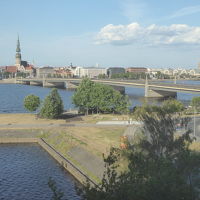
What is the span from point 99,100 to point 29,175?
132 ft

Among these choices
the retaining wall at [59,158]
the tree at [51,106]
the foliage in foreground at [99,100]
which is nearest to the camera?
the retaining wall at [59,158]

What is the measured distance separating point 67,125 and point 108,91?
59.7ft

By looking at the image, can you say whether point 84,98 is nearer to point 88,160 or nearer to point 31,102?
point 31,102

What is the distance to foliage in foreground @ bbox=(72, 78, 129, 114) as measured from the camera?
76.6m

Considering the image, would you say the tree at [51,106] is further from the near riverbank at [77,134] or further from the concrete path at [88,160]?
the concrete path at [88,160]

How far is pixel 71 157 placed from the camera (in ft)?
143

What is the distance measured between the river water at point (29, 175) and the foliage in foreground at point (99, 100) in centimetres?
2771

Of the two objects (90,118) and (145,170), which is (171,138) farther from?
(90,118)

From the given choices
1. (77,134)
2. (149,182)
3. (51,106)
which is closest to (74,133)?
(77,134)

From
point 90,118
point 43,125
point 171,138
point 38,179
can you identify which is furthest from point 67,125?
point 171,138

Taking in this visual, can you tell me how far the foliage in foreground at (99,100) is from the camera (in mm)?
76625

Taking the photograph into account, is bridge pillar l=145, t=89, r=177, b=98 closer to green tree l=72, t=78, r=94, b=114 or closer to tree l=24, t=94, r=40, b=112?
green tree l=72, t=78, r=94, b=114

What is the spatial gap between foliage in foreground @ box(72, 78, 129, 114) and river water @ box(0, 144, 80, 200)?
2771 centimetres

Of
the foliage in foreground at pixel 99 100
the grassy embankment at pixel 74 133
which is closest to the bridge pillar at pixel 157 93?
the foliage in foreground at pixel 99 100
